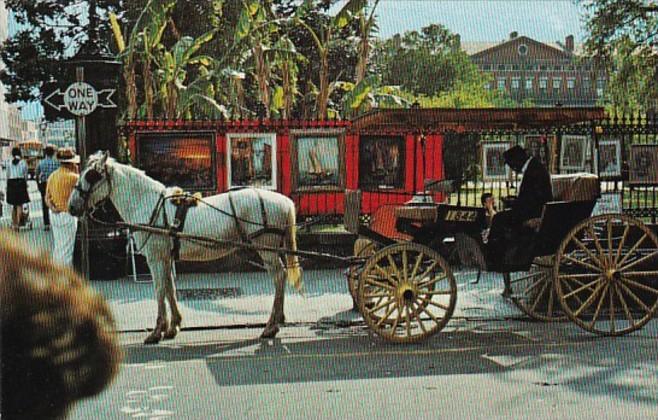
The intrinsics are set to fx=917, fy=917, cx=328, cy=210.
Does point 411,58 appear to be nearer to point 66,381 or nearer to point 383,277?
point 383,277

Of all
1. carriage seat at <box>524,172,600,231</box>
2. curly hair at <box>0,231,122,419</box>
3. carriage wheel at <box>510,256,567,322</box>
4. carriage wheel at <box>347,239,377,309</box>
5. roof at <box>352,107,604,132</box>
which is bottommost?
carriage wheel at <box>510,256,567,322</box>

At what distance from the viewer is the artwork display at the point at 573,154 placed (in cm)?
1433

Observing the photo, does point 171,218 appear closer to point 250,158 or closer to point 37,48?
point 250,158

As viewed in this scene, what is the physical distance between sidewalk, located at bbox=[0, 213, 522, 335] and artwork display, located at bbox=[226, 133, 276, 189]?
219cm

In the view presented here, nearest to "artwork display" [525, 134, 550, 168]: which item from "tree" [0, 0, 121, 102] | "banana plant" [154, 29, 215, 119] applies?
"banana plant" [154, 29, 215, 119]

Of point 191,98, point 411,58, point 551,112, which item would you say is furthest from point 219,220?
point 411,58

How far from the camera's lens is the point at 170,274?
9055 millimetres

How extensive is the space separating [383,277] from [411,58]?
159 ft

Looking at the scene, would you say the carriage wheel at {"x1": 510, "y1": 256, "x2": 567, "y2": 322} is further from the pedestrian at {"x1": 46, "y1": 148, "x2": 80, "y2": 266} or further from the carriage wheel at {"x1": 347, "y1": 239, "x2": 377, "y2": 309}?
the pedestrian at {"x1": 46, "y1": 148, "x2": 80, "y2": 266}

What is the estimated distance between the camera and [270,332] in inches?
353

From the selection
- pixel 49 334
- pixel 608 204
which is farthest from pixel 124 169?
pixel 49 334

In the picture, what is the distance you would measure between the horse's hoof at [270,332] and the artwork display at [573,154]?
7064mm

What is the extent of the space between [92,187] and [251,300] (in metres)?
3.14

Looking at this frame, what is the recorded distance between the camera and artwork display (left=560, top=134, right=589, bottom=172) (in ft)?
47.0
